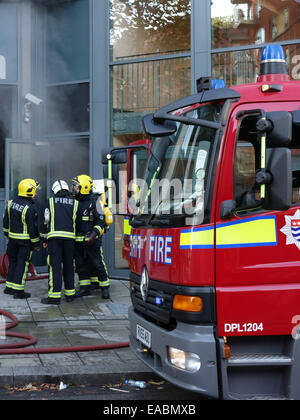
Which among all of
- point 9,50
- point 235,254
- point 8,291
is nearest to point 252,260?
point 235,254

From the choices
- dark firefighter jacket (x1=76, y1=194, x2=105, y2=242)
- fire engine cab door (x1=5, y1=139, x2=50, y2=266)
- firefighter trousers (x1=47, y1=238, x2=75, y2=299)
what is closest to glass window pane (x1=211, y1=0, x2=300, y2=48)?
dark firefighter jacket (x1=76, y1=194, x2=105, y2=242)

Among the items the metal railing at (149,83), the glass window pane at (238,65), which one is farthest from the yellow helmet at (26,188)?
the glass window pane at (238,65)

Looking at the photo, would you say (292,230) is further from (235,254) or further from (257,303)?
(257,303)

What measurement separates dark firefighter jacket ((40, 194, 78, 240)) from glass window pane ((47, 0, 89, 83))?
3.85 metres

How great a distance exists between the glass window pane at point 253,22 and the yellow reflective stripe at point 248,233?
269 inches

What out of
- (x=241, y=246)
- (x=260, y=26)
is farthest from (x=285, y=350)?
(x=260, y=26)

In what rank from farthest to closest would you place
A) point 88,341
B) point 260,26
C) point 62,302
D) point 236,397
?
point 260,26 < point 62,302 < point 88,341 < point 236,397

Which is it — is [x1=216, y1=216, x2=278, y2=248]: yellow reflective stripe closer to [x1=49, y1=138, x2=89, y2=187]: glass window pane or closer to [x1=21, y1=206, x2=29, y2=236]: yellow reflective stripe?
[x1=21, y1=206, x2=29, y2=236]: yellow reflective stripe

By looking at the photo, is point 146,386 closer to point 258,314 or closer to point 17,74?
point 258,314

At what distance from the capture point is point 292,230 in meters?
4.00

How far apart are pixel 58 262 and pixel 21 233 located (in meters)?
0.92

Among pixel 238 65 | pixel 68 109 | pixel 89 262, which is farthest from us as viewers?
pixel 68 109

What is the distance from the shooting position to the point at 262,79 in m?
4.83

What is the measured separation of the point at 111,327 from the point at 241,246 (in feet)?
12.2
